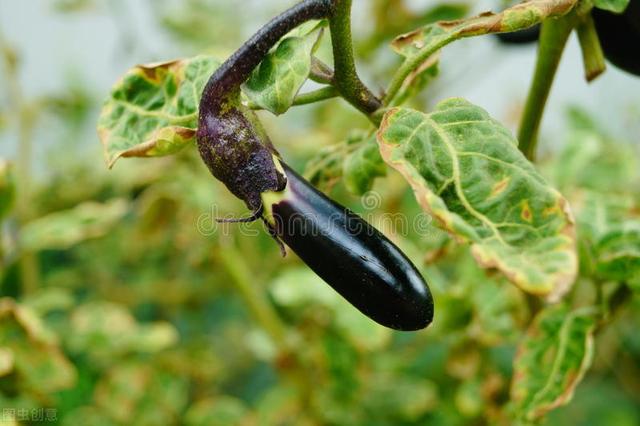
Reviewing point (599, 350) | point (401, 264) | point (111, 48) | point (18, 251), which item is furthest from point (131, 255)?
point (111, 48)

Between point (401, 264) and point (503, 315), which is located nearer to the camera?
point (401, 264)

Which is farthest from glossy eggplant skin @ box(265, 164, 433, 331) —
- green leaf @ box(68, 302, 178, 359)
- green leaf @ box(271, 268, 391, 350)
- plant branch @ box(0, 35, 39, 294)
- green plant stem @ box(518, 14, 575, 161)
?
plant branch @ box(0, 35, 39, 294)

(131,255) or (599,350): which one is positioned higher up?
(131,255)

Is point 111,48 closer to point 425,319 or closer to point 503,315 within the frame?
point 503,315

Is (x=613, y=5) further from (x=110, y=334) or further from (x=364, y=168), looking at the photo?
(x=110, y=334)

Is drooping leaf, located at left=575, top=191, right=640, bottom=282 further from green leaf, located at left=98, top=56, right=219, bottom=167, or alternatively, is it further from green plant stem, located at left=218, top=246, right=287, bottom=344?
green plant stem, located at left=218, top=246, right=287, bottom=344

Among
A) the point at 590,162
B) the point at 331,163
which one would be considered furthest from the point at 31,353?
the point at 590,162

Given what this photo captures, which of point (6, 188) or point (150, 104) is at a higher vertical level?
point (150, 104)
